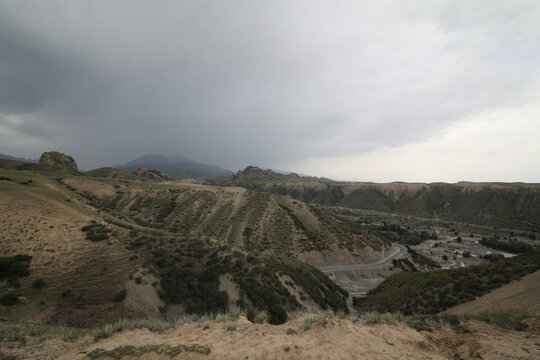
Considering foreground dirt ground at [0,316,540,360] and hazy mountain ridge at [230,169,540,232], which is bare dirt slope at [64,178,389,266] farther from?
hazy mountain ridge at [230,169,540,232]

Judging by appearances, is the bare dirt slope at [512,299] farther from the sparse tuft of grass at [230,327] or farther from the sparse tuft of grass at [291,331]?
the sparse tuft of grass at [230,327]

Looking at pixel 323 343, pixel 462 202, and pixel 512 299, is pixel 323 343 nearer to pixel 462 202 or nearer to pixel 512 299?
pixel 512 299

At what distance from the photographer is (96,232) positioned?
21.9 m

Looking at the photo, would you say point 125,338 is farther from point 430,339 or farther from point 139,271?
point 430,339

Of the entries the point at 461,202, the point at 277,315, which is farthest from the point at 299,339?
the point at 461,202

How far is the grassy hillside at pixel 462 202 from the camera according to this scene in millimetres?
119188

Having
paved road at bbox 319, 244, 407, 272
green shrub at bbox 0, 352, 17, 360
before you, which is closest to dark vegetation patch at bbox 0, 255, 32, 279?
green shrub at bbox 0, 352, 17, 360

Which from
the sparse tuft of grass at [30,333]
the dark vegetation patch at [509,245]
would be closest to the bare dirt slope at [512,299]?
the sparse tuft of grass at [30,333]

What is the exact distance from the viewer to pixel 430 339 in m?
8.70

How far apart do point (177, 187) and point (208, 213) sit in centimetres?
2124

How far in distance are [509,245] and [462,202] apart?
6903cm

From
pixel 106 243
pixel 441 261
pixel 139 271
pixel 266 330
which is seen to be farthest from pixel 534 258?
pixel 441 261

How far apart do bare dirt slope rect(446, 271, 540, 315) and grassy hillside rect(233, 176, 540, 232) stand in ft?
525

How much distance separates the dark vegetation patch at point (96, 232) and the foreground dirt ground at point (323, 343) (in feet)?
49.2
